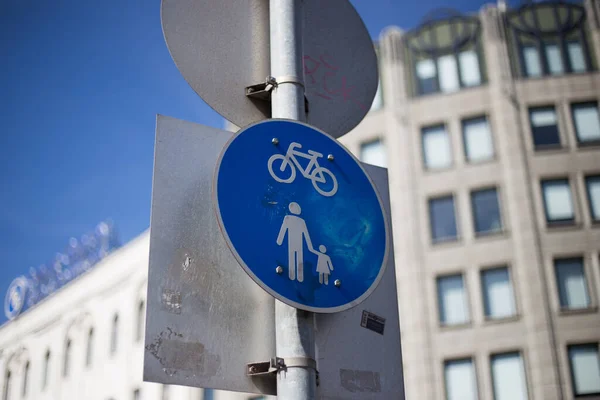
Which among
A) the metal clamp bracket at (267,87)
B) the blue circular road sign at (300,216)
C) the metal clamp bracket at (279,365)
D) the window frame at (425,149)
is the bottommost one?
the metal clamp bracket at (279,365)

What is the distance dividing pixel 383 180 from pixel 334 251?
0.66 meters

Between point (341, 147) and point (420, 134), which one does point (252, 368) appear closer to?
point (341, 147)

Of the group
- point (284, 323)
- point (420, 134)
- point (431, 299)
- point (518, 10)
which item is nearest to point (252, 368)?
point (284, 323)

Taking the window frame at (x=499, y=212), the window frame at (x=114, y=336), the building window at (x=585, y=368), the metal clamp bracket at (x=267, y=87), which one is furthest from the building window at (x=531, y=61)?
the metal clamp bracket at (x=267, y=87)

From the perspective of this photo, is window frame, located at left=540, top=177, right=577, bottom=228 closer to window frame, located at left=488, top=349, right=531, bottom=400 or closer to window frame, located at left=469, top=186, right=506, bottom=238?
window frame, located at left=469, top=186, right=506, bottom=238

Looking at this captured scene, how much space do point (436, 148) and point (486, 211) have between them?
345cm

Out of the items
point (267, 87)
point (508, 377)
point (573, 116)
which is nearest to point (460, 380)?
point (508, 377)

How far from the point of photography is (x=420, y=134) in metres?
37.1

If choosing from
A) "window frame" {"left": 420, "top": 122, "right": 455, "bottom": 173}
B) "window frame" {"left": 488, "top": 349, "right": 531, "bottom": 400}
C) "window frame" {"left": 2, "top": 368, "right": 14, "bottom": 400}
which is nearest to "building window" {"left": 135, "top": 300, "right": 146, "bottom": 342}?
"window frame" {"left": 420, "top": 122, "right": 455, "bottom": 173}

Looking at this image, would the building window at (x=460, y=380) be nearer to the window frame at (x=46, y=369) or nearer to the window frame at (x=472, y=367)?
the window frame at (x=472, y=367)

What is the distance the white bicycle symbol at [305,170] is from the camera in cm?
329

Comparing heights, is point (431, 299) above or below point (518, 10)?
below

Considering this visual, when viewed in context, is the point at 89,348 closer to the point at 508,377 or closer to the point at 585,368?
the point at 508,377

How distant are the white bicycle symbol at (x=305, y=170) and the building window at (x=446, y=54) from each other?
113 feet
